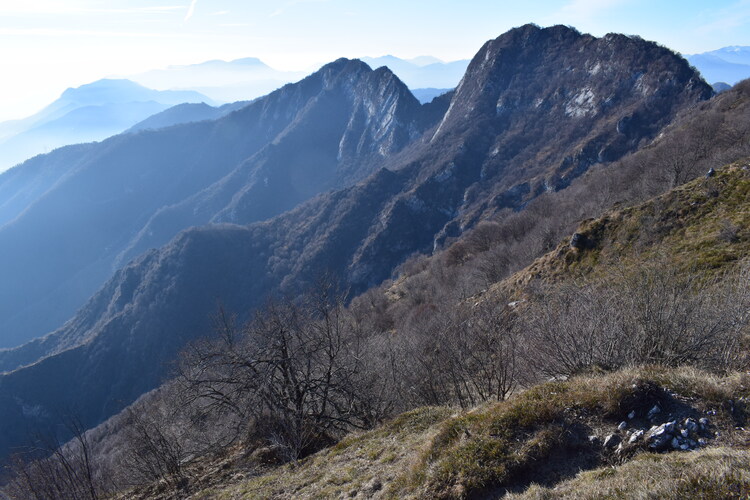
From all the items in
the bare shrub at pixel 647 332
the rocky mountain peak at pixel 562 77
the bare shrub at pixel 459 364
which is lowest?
the bare shrub at pixel 459 364

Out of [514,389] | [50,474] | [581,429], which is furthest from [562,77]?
Answer: [50,474]

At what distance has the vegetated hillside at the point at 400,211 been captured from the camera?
11012 centimetres

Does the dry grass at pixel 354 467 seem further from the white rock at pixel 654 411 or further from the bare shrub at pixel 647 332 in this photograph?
the white rock at pixel 654 411

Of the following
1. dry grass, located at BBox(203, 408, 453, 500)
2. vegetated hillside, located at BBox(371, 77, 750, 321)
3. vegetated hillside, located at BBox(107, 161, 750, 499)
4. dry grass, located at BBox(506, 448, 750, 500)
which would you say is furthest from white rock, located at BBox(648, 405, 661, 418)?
vegetated hillside, located at BBox(371, 77, 750, 321)

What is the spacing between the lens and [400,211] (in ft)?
443

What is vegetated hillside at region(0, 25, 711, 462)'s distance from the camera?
11012cm

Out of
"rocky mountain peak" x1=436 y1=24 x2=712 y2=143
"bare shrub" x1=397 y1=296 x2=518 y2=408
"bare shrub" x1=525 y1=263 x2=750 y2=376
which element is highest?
"rocky mountain peak" x1=436 y1=24 x2=712 y2=143

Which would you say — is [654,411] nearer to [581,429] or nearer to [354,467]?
[581,429]

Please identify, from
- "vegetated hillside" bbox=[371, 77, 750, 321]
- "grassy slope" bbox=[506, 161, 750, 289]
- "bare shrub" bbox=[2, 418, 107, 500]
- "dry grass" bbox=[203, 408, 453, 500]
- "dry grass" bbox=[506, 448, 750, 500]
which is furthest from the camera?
"vegetated hillside" bbox=[371, 77, 750, 321]

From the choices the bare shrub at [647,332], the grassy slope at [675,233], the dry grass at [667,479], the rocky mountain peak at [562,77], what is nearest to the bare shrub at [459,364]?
the bare shrub at [647,332]

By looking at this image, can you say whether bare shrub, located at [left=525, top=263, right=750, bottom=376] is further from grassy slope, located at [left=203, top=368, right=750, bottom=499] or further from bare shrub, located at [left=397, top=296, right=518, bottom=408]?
grassy slope, located at [left=203, top=368, right=750, bottom=499]

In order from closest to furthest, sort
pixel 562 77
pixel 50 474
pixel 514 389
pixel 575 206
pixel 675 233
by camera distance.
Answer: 1. pixel 514 389
2. pixel 50 474
3. pixel 675 233
4. pixel 575 206
5. pixel 562 77

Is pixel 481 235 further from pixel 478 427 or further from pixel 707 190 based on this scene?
pixel 478 427

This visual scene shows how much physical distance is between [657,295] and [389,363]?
13.2 metres
